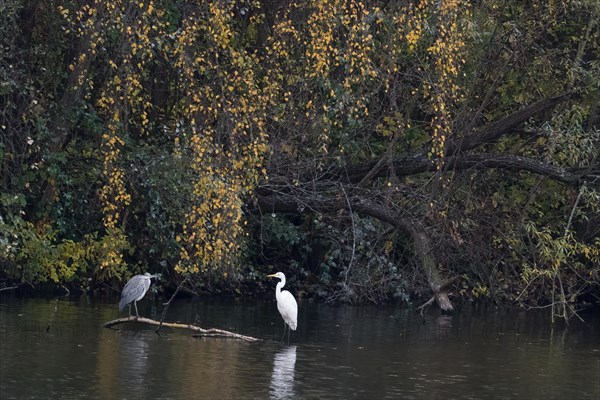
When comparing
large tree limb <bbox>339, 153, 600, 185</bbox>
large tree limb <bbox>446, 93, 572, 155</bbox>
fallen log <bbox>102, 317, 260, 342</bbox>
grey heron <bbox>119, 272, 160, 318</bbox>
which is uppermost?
large tree limb <bbox>446, 93, 572, 155</bbox>

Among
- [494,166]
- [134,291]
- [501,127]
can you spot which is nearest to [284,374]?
[134,291]

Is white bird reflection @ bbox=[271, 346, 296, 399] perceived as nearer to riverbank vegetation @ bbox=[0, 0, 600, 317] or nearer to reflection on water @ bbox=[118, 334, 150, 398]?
reflection on water @ bbox=[118, 334, 150, 398]

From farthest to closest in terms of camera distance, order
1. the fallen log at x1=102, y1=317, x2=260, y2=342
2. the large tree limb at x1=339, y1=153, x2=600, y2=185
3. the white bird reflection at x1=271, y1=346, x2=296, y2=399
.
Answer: the large tree limb at x1=339, y1=153, x2=600, y2=185 < the fallen log at x1=102, y1=317, x2=260, y2=342 < the white bird reflection at x1=271, y1=346, x2=296, y2=399

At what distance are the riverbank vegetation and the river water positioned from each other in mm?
739

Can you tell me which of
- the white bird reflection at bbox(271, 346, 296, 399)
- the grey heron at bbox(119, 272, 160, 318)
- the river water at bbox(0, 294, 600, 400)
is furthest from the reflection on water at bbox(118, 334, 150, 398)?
the grey heron at bbox(119, 272, 160, 318)

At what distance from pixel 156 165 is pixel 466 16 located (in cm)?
471

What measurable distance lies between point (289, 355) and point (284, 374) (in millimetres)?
1555

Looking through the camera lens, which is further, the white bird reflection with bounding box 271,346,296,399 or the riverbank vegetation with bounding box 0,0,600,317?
the riverbank vegetation with bounding box 0,0,600,317

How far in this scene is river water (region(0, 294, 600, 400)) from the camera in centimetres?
1216

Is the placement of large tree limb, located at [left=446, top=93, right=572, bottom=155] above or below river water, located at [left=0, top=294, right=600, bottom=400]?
above

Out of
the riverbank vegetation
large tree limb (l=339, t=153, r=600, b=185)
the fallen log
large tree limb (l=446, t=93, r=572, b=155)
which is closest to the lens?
the fallen log

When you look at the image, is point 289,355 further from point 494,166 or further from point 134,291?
point 494,166

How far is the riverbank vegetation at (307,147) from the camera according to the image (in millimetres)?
16625

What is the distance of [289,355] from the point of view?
48.5 ft
